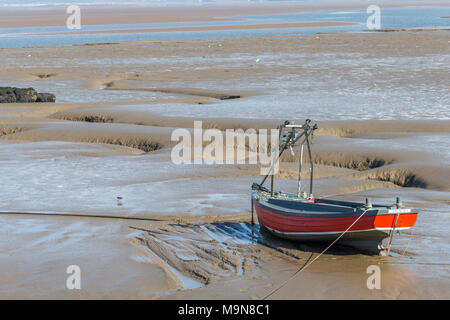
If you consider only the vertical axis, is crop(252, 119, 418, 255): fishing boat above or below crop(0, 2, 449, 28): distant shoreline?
below

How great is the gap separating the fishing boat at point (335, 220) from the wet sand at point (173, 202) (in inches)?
8.9

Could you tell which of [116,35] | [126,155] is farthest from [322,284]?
[116,35]

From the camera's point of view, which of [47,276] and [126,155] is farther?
[126,155]

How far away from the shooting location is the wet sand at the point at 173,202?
32.2 feet

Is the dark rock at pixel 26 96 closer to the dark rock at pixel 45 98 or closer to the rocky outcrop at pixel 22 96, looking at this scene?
the rocky outcrop at pixel 22 96

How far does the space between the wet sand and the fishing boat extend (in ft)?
0.74

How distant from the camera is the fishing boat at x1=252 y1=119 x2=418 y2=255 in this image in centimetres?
1011

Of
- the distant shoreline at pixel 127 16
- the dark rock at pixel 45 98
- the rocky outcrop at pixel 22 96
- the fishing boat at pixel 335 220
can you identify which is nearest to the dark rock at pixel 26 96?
the rocky outcrop at pixel 22 96

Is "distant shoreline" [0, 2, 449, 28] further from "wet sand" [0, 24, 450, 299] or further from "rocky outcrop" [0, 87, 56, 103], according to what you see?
"wet sand" [0, 24, 450, 299]

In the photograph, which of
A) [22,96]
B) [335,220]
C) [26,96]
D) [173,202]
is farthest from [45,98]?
[335,220]

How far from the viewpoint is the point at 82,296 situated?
9359mm

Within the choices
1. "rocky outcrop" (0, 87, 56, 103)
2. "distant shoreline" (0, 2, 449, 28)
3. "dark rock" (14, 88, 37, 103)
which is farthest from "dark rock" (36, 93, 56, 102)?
"distant shoreline" (0, 2, 449, 28)
